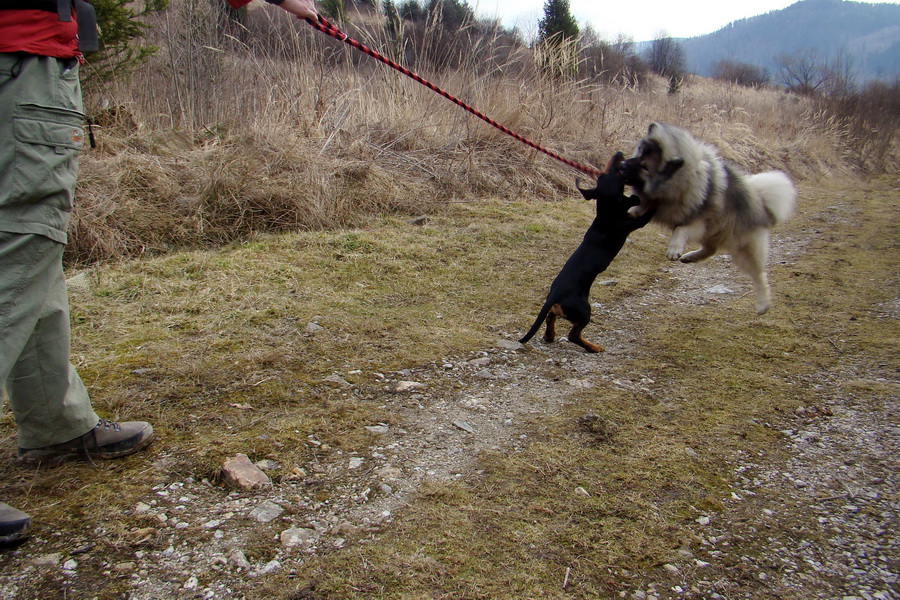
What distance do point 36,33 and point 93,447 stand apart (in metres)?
1.48

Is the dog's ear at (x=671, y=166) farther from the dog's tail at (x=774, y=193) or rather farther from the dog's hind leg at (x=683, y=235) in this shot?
the dog's tail at (x=774, y=193)

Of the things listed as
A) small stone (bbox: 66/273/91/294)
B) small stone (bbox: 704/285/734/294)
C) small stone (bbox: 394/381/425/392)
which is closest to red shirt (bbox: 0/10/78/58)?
small stone (bbox: 394/381/425/392)

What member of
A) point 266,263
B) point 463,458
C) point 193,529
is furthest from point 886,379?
point 266,263

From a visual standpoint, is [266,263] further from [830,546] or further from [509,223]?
[830,546]

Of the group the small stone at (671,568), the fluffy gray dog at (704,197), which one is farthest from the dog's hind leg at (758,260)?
the small stone at (671,568)

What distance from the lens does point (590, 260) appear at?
12.1 feet

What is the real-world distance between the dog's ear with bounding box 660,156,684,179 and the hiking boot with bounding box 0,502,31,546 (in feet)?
11.9

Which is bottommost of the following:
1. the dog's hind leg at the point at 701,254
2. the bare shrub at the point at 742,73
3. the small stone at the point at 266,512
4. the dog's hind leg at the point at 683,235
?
the small stone at the point at 266,512

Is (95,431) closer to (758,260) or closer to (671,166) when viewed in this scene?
(671,166)

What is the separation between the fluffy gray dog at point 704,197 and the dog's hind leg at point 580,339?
0.87 m

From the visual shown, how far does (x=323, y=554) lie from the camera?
73.7 inches

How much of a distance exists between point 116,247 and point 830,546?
504 centimetres

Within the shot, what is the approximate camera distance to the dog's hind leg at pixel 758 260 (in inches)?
162

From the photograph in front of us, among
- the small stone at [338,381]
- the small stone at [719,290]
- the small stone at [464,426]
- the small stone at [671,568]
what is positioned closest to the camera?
the small stone at [671,568]
